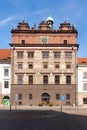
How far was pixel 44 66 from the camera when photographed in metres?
76.6

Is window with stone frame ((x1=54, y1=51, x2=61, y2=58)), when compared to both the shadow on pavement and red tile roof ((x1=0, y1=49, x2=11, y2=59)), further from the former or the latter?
the shadow on pavement

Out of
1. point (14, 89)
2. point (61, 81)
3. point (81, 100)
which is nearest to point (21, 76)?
point (14, 89)

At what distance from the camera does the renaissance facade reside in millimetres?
75875

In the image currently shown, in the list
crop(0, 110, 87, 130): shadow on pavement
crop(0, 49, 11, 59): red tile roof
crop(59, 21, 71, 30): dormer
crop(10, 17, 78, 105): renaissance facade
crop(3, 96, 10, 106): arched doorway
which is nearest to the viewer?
crop(0, 110, 87, 130): shadow on pavement

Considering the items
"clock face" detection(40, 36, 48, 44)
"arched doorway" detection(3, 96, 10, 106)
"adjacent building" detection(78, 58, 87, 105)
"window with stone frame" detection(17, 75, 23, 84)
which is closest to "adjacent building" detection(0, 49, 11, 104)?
"arched doorway" detection(3, 96, 10, 106)

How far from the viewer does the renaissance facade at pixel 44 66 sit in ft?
249

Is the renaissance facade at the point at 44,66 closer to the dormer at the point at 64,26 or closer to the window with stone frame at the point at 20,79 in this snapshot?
the window with stone frame at the point at 20,79

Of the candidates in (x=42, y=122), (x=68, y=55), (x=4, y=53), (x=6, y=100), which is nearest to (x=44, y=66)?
(x=68, y=55)

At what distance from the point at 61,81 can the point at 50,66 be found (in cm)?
374

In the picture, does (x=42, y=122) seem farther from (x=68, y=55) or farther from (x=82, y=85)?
(x=68, y=55)

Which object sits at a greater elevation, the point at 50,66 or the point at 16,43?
the point at 16,43

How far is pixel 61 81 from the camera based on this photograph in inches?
2995

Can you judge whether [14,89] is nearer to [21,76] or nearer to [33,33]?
[21,76]

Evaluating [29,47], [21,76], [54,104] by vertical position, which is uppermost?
[29,47]
